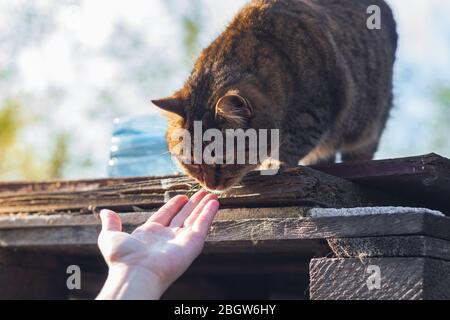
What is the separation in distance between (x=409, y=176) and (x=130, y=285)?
3.11 ft

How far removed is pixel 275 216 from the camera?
2160mm

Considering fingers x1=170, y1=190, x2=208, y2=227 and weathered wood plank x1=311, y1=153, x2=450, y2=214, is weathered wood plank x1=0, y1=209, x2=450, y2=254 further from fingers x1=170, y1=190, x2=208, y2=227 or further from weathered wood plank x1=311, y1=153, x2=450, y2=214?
weathered wood plank x1=311, y1=153, x2=450, y2=214

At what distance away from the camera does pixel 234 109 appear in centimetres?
271

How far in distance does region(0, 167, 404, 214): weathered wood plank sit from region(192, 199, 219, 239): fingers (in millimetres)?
276

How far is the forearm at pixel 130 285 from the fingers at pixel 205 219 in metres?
0.23

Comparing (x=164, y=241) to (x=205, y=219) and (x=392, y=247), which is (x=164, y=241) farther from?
(x=392, y=247)

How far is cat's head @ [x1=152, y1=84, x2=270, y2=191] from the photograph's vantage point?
269 cm
